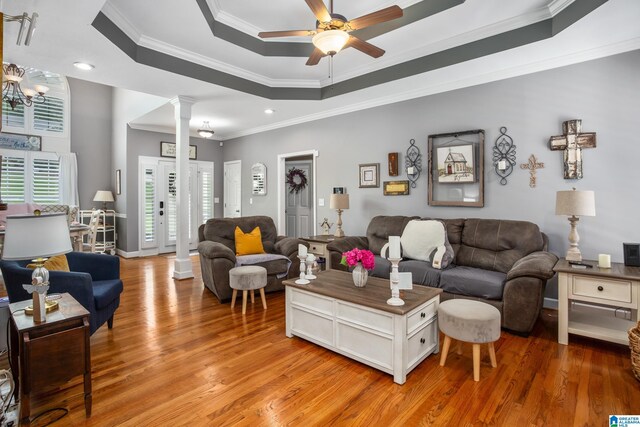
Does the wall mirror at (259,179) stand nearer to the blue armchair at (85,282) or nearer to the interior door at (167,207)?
the interior door at (167,207)

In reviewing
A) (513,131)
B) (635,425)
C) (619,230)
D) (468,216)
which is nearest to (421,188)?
(468,216)

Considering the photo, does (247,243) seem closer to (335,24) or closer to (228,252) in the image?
(228,252)

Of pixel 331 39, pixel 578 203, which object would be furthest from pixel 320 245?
pixel 578 203

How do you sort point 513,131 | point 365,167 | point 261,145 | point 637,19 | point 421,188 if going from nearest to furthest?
point 637,19 < point 513,131 < point 421,188 < point 365,167 < point 261,145

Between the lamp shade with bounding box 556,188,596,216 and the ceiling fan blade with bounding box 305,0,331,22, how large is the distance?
2600 mm

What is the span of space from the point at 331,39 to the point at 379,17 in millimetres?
374

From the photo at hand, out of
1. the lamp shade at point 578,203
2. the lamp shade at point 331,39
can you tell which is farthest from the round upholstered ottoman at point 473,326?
the lamp shade at point 331,39

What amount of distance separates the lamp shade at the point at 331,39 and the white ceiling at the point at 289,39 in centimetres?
81

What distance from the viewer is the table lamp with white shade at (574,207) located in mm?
2896

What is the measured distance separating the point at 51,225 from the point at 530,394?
3.10m

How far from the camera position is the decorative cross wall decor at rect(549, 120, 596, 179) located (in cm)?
329

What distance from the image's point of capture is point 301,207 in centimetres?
725

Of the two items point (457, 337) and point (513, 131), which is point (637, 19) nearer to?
point (513, 131)

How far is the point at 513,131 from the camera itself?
3.74m
